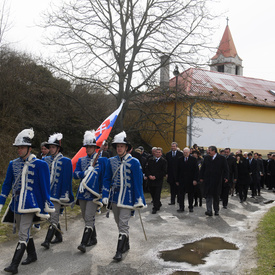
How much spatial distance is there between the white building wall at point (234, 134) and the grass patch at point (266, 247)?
18128mm

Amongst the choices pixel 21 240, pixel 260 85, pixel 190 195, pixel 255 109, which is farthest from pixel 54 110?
pixel 260 85

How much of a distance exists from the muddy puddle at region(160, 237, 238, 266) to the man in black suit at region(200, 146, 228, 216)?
2.75 m

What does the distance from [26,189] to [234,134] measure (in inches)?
1038

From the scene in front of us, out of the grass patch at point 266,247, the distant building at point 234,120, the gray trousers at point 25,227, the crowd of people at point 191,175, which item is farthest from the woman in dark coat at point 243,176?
the distant building at point 234,120

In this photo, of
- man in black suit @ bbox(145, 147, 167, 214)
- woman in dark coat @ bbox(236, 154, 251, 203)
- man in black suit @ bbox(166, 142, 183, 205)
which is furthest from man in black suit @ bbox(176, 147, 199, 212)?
woman in dark coat @ bbox(236, 154, 251, 203)

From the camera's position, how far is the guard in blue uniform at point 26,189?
5.12 m

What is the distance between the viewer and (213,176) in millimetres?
9867

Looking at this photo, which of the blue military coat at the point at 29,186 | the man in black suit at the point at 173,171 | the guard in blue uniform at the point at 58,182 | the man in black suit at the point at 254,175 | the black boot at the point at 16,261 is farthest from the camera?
the man in black suit at the point at 254,175

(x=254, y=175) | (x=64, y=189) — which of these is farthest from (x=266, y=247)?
(x=254, y=175)

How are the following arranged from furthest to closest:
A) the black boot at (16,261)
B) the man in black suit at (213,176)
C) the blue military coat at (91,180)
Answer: the man in black suit at (213,176) < the blue military coat at (91,180) < the black boot at (16,261)

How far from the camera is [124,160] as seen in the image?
5.94 m

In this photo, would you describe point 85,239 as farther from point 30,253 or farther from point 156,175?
point 156,175

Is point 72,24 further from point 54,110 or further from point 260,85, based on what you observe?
point 260,85

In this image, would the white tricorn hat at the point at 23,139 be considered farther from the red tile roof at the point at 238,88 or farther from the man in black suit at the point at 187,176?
the red tile roof at the point at 238,88
